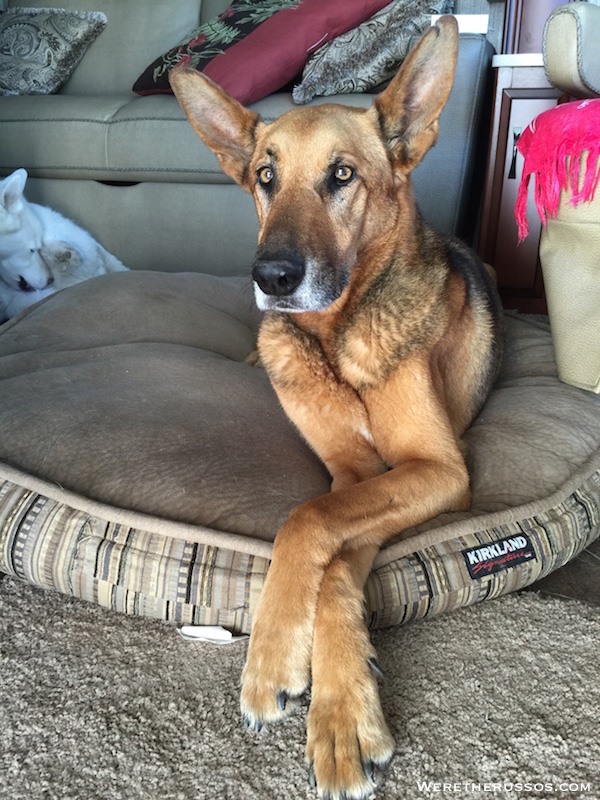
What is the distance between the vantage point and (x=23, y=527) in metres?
1.32

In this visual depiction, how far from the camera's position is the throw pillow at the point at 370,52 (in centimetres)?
299

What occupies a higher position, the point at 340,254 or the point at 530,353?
the point at 340,254

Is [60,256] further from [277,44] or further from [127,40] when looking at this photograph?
[127,40]

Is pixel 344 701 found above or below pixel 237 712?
above

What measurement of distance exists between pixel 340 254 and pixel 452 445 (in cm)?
50

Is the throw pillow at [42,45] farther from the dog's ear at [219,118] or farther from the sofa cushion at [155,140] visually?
the dog's ear at [219,118]

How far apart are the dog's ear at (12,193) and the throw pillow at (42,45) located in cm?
168

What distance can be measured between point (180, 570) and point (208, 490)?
177 mm

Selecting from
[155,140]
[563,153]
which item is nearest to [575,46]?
[563,153]

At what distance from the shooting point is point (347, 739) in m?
0.94

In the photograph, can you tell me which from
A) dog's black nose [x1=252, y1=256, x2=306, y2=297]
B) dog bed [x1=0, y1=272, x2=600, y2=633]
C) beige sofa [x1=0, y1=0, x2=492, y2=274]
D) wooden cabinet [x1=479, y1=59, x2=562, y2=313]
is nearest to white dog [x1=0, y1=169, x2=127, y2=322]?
beige sofa [x1=0, y1=0, x2=492, y2=274]

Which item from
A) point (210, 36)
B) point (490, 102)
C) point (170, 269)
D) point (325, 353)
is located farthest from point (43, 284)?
point (490, 102)

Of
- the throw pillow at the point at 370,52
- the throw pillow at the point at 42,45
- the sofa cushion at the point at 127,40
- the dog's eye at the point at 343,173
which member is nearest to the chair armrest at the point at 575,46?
the dog's eye at the point at 343,173

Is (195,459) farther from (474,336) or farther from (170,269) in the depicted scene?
(170,269)
